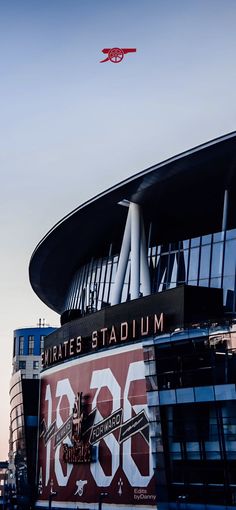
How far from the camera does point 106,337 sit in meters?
66.4

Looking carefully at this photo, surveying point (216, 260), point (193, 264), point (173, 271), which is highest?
point (173, 271)

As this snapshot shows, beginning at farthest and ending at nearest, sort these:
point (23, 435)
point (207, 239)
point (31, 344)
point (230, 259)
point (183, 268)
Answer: point (31, 344) → point (23, 435) → point (183, 268) → point (207, 239) → point (230, 259)

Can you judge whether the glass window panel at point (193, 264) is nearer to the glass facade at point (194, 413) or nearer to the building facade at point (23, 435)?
the glass facade at point (194, 413)

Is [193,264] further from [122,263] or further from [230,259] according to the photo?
[122,263]

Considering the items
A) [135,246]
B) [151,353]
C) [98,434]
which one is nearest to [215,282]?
[135,246]

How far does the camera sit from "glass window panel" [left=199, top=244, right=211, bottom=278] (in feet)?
238

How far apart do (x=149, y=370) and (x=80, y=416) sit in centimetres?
1270

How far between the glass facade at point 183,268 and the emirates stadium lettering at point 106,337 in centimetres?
819

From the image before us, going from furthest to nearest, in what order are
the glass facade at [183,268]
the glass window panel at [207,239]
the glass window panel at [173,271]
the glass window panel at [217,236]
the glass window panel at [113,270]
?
1. the glass window panel at [113,270]
2. the glass window panel at [173,271]
3. the glass window panel at [207,239]
4. the glass window panel at [217,236]
5. the glass facade at [183,268]

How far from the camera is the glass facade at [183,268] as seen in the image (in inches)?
2768

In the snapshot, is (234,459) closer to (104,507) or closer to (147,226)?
(104,507)

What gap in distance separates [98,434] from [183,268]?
58.9 feet

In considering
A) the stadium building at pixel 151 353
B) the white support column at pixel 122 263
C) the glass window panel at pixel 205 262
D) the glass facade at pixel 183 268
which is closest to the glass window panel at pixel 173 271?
the glass facade at pixel 183 268

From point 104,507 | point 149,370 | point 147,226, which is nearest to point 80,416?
point 104,507
